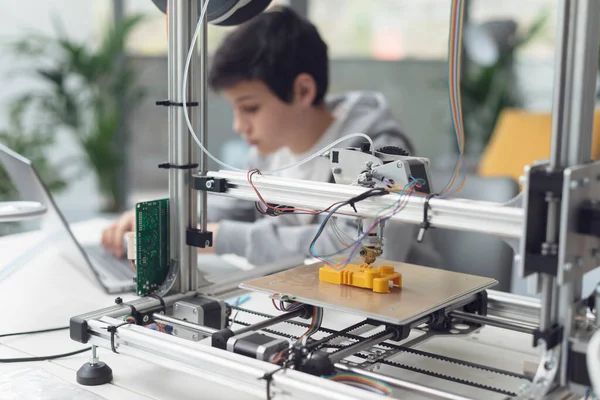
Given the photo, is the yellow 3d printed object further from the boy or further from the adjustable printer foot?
the boy

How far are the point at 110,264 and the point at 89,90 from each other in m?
2.54

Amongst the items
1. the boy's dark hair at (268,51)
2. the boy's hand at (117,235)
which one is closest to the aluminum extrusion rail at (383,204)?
the boy's hand at (117,235)

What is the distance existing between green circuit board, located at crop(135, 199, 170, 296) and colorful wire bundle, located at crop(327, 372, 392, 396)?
432 mm

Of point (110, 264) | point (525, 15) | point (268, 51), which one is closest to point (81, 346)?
point (110, 264)

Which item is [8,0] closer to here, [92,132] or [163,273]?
[92,132]

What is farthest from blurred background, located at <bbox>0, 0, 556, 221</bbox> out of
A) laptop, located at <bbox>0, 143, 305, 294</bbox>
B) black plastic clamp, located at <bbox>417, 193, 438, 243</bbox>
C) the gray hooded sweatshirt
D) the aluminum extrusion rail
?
black plastic clamp, located at <bbox>417, 193, 438, 243</bbox>

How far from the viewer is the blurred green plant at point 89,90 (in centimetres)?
372

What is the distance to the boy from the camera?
172 centimetres

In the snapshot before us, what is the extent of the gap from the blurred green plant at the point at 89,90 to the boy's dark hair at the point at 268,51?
2.14 meters

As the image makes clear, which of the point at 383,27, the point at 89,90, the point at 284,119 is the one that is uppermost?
Answer: the point at 383,27

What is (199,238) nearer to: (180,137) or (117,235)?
(180,137)

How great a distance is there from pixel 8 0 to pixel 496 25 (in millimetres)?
2657

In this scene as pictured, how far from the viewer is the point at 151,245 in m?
1.14

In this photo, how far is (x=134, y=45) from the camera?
168 inches
